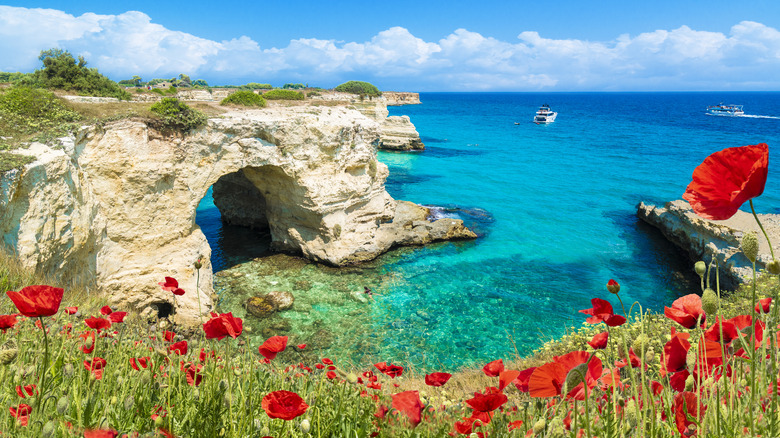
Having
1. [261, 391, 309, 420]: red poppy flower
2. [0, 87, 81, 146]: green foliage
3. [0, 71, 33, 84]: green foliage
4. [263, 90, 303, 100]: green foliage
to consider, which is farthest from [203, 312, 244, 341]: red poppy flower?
[0, 71, 33, 84]: green foliage

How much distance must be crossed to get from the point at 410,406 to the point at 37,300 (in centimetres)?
191

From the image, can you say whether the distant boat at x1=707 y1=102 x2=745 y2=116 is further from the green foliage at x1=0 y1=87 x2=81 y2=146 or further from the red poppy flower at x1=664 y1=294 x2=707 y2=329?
the red poppy flower at x1=664 y1=294 x2=707 y2=329

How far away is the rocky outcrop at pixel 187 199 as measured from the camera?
375 inches

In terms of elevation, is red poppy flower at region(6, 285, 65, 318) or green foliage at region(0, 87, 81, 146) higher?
green foliage at region(0, 87, 81, 146)

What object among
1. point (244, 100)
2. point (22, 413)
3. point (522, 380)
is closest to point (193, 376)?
point (22, 413)

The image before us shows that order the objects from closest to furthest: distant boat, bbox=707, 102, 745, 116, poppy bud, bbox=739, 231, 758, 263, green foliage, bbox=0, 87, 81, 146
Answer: poppy bud, bbox=739, 231, 758, 263 → green foliage, bbox=0, 87, 81, 146 → distant boat, bbox=707, 102, 745, 116

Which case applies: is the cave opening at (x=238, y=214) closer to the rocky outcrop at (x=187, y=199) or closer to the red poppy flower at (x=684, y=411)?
the rocky outcrop at (x=187, y=199)

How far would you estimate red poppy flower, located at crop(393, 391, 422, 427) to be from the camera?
234cm

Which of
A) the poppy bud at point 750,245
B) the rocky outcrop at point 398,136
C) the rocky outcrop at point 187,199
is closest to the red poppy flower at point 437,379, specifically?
the poppy bud at point 750,245

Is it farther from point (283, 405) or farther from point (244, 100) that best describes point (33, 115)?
point (283, 405)

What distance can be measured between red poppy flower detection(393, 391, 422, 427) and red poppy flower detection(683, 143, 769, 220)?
168cm

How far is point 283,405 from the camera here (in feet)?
6.25

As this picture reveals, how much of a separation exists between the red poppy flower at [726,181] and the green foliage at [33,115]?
12.6 meters

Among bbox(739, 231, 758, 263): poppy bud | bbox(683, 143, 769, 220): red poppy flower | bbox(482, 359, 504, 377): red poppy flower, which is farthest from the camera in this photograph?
bbox(482, 359, 504, 377): red poppy flower
